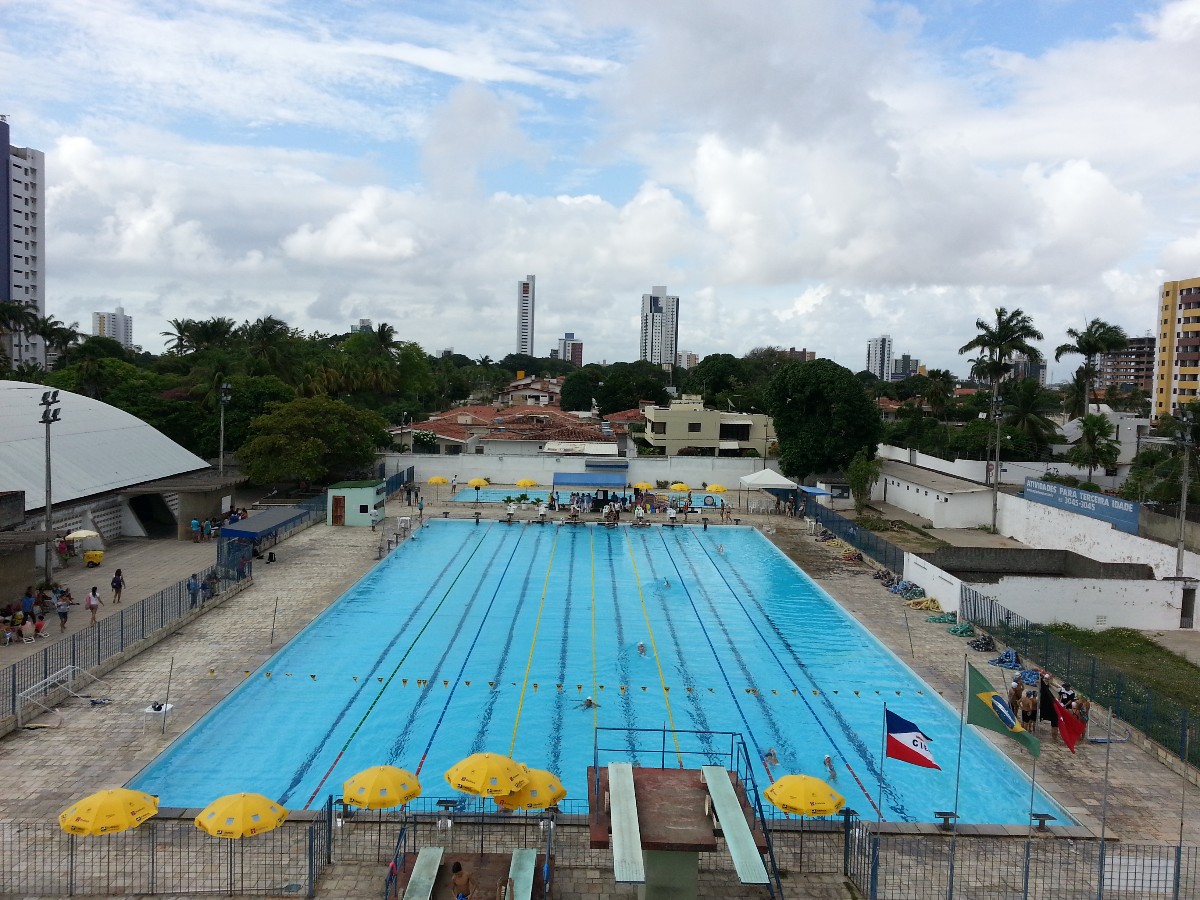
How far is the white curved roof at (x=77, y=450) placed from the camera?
28453mm

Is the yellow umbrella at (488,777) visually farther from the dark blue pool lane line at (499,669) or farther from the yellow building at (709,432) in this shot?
the yellow building at (709,432)

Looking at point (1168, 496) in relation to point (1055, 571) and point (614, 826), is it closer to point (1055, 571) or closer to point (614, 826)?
point (1055, 571)

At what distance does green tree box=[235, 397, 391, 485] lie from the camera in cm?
3731

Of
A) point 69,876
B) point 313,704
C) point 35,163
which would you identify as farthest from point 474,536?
point 35,163

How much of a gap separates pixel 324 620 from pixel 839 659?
1304 cm

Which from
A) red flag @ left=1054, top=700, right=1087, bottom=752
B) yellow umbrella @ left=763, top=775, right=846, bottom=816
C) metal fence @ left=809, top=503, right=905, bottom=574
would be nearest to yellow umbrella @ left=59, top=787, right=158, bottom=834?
yellow umbrella @ left=763, top=775, right=846, bottom=816

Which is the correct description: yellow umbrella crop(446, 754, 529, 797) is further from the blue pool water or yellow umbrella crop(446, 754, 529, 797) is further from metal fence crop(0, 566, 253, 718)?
metal fence crop(0, 566, 253, 718)

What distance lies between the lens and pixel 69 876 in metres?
10.0

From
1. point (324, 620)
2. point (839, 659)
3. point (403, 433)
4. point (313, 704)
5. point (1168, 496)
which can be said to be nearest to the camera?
point (313, 704)

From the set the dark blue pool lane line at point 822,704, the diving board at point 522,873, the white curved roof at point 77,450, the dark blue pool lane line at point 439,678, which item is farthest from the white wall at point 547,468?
the diving board at point 522,873

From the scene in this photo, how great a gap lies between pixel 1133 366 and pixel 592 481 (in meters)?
150

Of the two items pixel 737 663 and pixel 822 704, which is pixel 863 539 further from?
pixel 822 704

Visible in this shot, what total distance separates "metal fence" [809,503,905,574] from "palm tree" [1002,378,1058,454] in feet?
62.9

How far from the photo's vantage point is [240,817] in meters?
9.93
